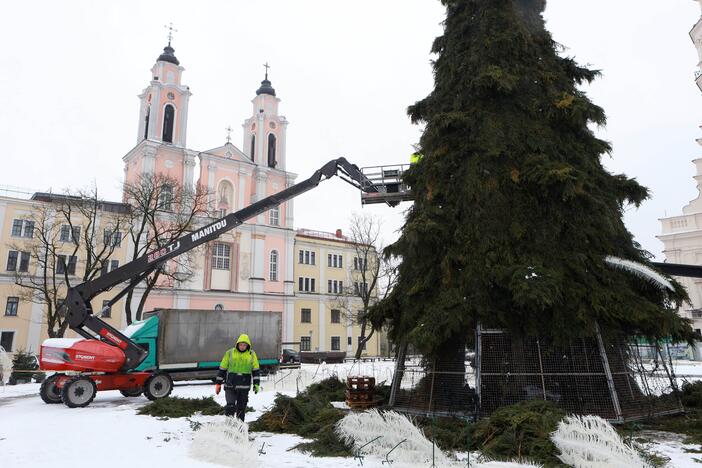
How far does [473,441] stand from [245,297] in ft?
149

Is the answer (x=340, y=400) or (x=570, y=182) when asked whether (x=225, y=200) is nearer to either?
(x=340, y=400)

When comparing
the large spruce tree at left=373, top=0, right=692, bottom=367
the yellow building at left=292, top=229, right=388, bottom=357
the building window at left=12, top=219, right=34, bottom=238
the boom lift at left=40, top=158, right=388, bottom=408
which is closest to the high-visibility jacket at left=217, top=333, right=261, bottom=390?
the large spruce tree at left=373, top=0, right=692, bottom=367

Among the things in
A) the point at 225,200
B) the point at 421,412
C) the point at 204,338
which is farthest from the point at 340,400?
the point at 225,200

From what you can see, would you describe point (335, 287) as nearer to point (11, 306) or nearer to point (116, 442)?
point (11, 306)

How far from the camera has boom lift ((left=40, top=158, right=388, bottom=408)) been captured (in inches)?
575

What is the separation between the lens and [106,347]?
15.3 meters

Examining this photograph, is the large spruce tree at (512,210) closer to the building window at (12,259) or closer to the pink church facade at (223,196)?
the pink church facade at (223,196)

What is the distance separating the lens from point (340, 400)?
14.4m

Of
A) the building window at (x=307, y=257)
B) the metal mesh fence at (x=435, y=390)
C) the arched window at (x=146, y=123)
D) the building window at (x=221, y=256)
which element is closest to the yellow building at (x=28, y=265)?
the building window at (x=221, y=256)

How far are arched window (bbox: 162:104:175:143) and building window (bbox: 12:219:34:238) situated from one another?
15225 mm

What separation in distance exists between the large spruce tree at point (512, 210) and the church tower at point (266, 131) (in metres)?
46.7

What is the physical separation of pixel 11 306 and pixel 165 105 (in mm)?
24054

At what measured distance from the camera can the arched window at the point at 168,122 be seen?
51.7 meters

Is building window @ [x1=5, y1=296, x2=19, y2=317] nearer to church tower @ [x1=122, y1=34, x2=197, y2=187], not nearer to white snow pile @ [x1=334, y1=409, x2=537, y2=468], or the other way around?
church tower @ [x1=122, y1=34, x2=197, y2=187]
